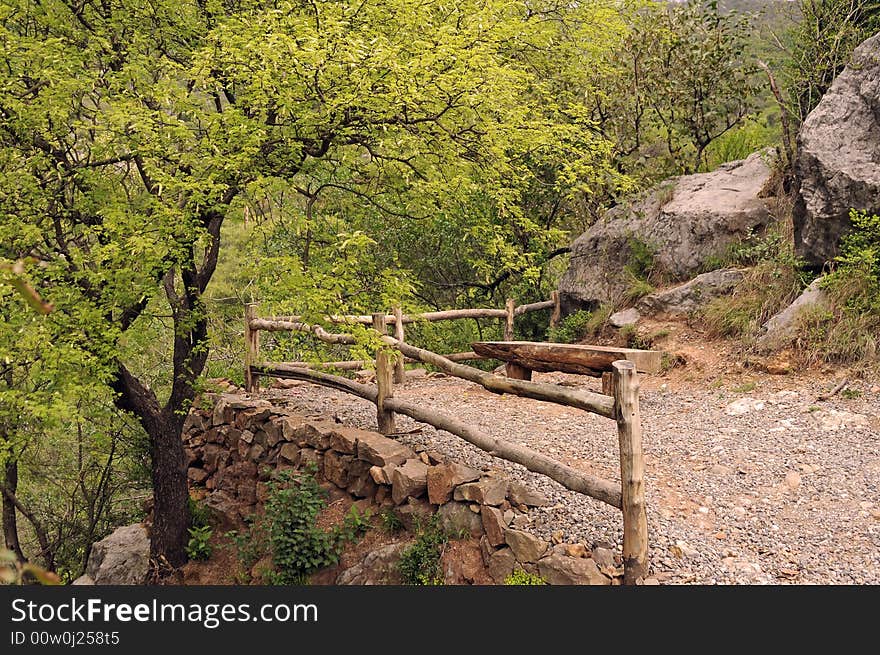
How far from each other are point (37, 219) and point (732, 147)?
1056cm

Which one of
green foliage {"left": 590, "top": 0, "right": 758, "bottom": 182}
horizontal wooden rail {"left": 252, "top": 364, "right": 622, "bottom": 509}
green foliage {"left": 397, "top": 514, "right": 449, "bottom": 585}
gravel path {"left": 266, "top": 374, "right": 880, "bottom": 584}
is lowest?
green foliage {"left": 397, "top": 514, "right": 449, "bottom": 585}

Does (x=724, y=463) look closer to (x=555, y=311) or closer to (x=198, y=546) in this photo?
(x=198, y=546)

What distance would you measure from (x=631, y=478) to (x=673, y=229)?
6874 millimetres

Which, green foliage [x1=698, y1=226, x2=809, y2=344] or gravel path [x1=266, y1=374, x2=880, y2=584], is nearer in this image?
gravel path [x1=266, y1=374, x2=880, y2=584]

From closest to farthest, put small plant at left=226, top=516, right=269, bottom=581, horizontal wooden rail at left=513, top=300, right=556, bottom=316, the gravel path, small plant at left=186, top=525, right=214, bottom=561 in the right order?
the gravel path, small plant at left=226, top=516, right=269, bottom=581, small plant at left=186, top=525, right=214, bottom=561, horizontal wooden rail at left=513, top=300, right=556, bottom=316

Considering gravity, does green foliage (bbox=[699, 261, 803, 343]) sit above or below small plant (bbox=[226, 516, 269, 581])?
above

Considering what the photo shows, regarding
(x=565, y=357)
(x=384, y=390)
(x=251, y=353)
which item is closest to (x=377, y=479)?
(x=384, y=390)

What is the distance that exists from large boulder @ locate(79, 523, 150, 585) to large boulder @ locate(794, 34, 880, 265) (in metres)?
8.53

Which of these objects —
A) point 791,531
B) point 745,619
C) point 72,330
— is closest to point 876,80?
point 791,531

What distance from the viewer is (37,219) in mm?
5926

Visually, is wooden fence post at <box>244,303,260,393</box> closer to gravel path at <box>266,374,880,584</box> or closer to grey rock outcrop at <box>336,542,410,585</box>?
gravel path at <box>266,374,880,584</box>

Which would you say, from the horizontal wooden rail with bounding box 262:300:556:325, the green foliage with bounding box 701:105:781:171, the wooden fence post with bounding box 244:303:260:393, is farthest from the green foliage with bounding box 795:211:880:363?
the wooden fence post with bounding box 244:303:260:393

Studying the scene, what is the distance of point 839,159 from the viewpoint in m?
8.30

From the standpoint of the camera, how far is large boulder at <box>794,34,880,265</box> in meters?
8.07
